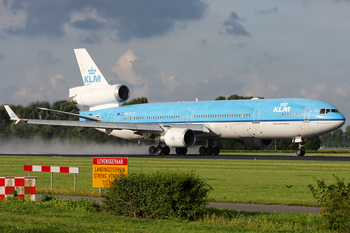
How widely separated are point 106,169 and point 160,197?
4.31m

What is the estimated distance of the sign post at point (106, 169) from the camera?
49.6 ft

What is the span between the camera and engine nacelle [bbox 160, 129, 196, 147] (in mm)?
43250

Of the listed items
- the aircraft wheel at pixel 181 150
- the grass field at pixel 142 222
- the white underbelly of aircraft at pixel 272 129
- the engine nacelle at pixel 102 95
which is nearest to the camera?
the grass field at pixel 142 222

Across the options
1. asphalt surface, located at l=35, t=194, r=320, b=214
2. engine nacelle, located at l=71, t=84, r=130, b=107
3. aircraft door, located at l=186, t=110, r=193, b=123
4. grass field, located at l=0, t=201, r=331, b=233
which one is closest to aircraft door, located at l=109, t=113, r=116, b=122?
engine nacelle, located at l=71, t=84, r=130, b=107

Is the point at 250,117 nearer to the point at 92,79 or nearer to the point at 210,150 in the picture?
the point at 210,150

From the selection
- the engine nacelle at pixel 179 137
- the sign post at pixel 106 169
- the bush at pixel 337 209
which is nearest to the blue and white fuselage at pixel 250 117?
the engine nacelle at pixel 179 137

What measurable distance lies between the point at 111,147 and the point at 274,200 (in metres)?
44.6

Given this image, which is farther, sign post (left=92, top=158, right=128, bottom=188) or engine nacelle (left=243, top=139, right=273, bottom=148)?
engine nacelle (left=243, top=139, right=273, bottom=148)

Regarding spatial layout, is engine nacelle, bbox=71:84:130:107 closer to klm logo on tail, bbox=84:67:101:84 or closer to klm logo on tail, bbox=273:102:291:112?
klm logo on tail, bbox=84:67:101:84

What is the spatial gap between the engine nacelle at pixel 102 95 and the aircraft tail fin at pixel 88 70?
110 centimetres

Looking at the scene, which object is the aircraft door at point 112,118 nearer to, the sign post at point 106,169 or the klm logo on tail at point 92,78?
the klm logo on tail at point 92,78

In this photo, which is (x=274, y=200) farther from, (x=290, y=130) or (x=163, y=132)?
(x=163, y=132)

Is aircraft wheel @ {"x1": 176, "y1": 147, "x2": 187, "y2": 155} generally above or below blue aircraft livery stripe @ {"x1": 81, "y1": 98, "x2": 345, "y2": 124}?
below

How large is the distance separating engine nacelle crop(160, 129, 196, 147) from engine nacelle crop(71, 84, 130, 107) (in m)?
10.9
